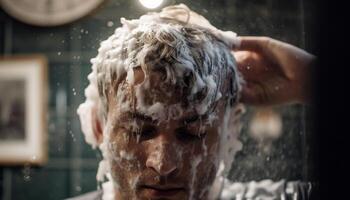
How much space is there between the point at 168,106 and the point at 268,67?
17 cm

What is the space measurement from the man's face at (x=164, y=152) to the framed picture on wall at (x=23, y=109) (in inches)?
6.1

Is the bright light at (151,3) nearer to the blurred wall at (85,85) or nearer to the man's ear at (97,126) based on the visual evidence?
the blurred wall at (85,85)

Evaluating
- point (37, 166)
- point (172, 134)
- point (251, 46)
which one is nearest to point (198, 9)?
point (251, 46)

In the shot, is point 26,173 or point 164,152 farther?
point 26,173

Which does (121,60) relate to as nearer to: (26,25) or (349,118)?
(26,25)

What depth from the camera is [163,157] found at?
2.31 feet

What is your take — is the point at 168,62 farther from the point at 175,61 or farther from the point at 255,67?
the point at 255,67

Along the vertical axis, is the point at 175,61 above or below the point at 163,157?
above

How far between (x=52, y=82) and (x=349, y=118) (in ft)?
1.55

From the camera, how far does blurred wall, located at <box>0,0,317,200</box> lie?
75cm

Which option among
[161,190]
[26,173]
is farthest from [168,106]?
[26,173]

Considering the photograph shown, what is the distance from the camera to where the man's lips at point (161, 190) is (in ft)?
2.35

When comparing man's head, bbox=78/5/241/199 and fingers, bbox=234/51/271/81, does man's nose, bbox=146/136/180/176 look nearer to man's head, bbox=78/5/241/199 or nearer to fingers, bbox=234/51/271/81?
man's head, bbox=78/5/241/199

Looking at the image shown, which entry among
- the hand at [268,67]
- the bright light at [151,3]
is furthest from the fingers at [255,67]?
the bright light at [151,3]
